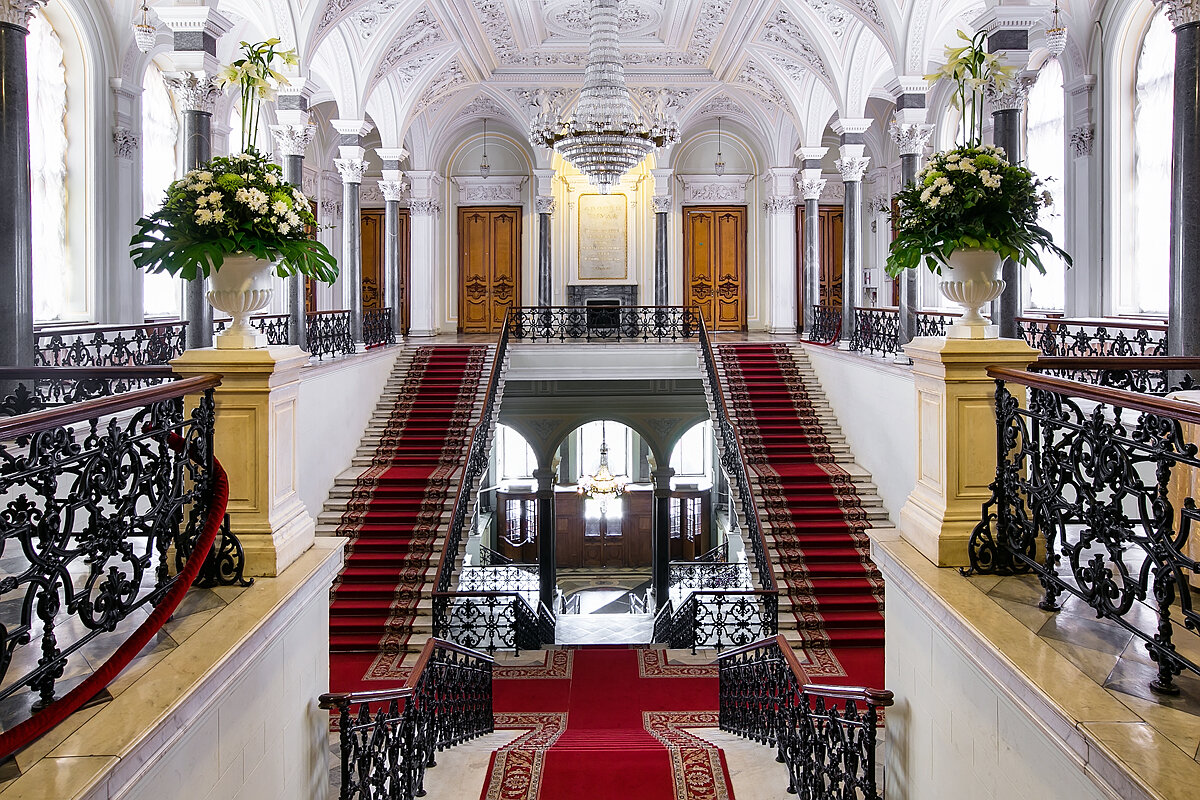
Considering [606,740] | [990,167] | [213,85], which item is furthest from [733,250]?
[990,167]

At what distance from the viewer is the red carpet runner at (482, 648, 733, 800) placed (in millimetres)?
5516

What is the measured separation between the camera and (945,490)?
12.9ft

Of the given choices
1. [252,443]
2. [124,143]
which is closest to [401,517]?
[124,143]

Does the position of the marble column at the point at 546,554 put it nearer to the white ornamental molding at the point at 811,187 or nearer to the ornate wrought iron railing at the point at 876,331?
the ornate wrought iron railing at the point at 876,331

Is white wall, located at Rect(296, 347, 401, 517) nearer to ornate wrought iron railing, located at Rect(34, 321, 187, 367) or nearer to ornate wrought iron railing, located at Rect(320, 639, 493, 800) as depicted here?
ornate wrought iron railing, located at Rect(34, 321, 187, 367)

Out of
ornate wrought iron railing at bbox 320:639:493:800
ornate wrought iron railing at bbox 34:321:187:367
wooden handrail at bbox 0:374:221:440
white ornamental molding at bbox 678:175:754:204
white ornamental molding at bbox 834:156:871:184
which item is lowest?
ornate wrought iron railing at bbox 320:639:493:800

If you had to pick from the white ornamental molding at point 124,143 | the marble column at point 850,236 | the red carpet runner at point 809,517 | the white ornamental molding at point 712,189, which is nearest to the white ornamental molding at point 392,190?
the white ornamental molding at point 124,143

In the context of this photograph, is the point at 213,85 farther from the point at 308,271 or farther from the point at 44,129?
the point at 308,271

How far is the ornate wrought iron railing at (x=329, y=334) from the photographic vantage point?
42.5 feet

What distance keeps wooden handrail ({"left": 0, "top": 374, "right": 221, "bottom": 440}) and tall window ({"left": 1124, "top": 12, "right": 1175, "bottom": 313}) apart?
1076 centimetres

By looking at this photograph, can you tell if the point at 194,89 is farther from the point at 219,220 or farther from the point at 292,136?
the point at 219,220

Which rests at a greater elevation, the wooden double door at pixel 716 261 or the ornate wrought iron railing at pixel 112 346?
the wooden double door at pixel 716 261

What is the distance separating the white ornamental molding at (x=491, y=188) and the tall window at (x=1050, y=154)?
390 inches

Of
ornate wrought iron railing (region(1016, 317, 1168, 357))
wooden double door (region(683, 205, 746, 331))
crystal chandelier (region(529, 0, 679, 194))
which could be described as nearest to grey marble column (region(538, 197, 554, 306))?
wooden double door (region(683, 205, 746, 331))
